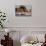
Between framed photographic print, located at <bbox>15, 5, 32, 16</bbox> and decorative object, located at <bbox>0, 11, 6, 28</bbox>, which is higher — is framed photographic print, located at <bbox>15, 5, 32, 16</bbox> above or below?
above

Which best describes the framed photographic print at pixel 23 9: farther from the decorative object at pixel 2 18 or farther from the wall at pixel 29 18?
the decorative object at pixel 2 18

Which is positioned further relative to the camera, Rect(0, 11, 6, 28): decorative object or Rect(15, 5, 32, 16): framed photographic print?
Rect(15, 5, 32, 16): framed photographic print

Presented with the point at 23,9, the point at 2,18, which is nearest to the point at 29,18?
the point at 23,9

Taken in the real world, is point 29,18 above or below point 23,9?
below

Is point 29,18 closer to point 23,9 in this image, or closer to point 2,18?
point 23,9

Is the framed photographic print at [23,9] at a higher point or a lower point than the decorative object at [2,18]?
higher

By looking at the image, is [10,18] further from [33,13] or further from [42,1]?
[42,1]

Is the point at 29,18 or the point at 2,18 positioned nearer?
the point at 2,18

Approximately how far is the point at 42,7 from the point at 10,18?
801 mm

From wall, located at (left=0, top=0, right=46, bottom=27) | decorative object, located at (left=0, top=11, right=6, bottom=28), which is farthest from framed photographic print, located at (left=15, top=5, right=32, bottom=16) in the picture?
decorative object, located at (left=0, top=11, right=6, bottom=28)

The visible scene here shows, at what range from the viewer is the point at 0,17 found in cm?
309

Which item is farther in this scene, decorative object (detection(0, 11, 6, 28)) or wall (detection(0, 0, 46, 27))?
wall (detection(0, 0, 46, 27))

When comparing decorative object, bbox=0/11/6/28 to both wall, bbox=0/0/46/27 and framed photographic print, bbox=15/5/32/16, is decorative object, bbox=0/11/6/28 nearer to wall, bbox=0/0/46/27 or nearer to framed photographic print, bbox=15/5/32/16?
wall, bbox=0/0/46/27

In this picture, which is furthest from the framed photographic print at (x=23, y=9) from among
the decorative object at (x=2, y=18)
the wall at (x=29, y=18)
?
the decorative object at (x=2, y=18)
